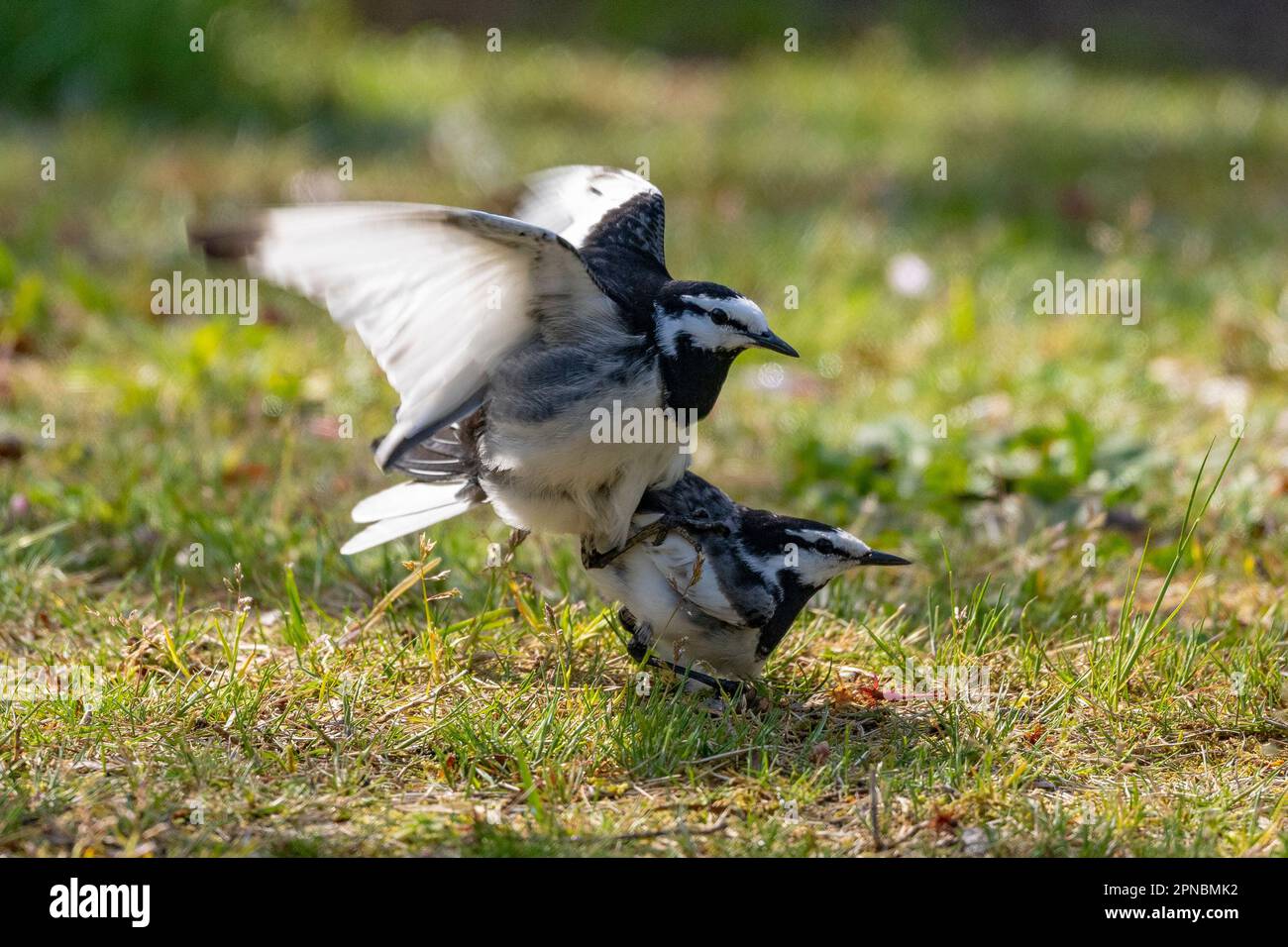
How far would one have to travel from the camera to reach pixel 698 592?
377 cm

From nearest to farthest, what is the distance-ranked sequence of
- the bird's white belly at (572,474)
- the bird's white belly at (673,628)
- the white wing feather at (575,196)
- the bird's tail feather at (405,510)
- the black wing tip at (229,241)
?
1. the black wing tip at (229,241)
2. the bird's white belly at (572,474)
3. the bird's white belly at (673,628)
4. the bird's tail feather at (405,510)
5. the white wing feather at (575,196)

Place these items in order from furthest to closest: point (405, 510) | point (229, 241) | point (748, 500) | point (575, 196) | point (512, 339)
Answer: point (748, 500) → point (575, 196) → point (405, 510) → point (512, 339) → point (229, 241)

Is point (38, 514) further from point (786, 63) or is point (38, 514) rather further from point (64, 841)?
point (786, 63)

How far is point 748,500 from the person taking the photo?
211 inches

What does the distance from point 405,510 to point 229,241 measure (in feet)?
3.89

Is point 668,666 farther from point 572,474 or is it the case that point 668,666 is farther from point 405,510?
point 405,510

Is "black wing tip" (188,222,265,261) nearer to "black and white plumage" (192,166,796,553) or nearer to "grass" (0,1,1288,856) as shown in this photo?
"black and white plumage" (192,166,796,553)

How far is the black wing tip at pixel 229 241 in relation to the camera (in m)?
3.16

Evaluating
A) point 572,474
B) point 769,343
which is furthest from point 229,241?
point 769,343

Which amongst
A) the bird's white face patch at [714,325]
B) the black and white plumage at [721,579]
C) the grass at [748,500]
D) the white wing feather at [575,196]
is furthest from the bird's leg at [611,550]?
the white wing feather at [575,196]

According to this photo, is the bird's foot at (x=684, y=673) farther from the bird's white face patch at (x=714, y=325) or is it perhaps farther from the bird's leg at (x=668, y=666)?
the bird's white face patch at (x=714, y=325)

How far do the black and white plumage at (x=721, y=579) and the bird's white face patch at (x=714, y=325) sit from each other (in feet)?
1.53

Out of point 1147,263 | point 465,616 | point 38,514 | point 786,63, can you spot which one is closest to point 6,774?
point 465,616

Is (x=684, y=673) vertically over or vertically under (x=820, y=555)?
under
